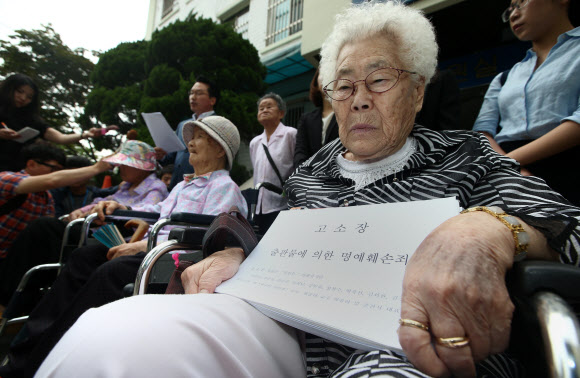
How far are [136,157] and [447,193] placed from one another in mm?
3088

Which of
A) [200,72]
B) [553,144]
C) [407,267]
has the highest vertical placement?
[200,72]

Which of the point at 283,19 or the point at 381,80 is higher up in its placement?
the point at 283,19

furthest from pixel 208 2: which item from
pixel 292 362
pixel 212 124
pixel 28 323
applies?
pixel 292 362

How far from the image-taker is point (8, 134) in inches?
133

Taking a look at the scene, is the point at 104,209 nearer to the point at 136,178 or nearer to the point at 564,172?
the point at 136,178

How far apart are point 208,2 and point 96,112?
24.9ft

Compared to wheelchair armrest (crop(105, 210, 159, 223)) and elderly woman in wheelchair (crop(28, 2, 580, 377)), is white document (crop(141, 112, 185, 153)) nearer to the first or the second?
wheelchair armrest (crop(105, 210, 159, 223))

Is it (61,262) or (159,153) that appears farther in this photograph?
(159,153)

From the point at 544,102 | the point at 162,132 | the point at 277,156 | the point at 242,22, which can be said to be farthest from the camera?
the point at 242,22

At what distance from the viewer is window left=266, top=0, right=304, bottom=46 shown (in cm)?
1088

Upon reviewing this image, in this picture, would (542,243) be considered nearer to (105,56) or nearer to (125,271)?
(125,271)

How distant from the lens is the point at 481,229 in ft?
1.93

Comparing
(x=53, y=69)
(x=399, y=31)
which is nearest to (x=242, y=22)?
(x=53, y=69)

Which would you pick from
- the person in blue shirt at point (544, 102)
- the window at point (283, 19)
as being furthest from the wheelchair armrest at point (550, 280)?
the window at point (283, 19)
